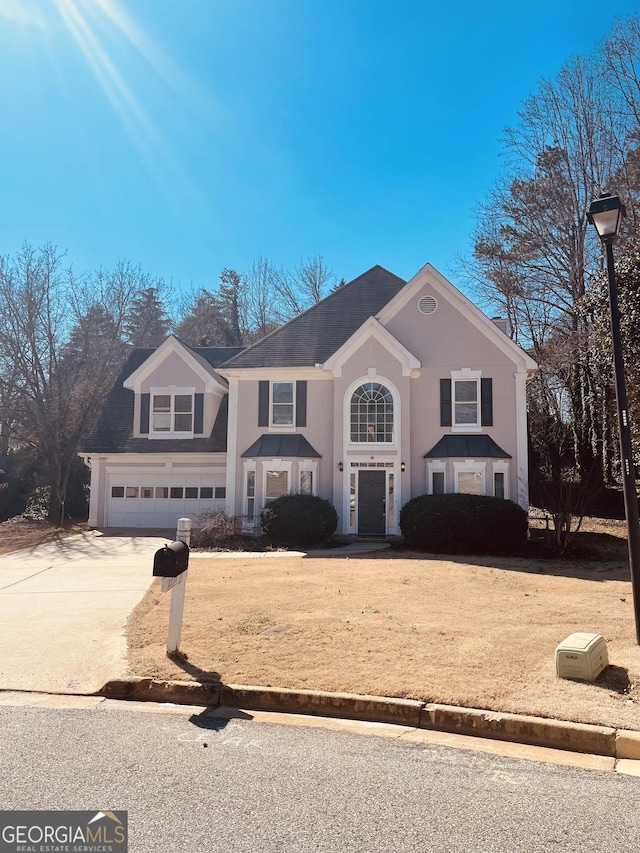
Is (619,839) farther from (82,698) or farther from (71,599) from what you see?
(71,599)

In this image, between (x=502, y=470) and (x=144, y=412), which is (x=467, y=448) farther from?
Result: (x=144, y=412)

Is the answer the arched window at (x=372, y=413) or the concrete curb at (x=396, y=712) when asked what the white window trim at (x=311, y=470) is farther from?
the concrete curb at (x=396, y=712)

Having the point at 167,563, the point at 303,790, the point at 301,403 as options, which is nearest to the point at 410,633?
the point at 167,563

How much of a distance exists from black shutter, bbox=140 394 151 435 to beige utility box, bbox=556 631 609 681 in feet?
66.4

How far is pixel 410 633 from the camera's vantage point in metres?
7.64

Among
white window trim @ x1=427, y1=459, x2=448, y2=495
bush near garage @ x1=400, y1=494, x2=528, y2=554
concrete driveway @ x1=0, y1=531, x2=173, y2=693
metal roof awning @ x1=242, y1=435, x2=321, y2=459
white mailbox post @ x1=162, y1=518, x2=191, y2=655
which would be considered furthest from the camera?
metal roof awning @ x1=242, y1=435, x2=321, y2=459

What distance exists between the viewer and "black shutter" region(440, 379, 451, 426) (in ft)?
68.5

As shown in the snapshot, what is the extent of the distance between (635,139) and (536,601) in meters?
24.5

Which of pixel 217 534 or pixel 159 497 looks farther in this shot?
pixel 159 497

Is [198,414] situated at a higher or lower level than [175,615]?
higher

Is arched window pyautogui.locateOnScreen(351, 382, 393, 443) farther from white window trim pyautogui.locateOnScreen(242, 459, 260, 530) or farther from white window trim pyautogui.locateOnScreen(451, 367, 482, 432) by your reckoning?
white window trim pyautogui.locateOnScreen(242, 459, 260, 530)

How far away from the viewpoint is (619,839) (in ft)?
11.3

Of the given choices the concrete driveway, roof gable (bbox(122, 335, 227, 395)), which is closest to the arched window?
roof gable (bbox(122, 335, 227, 395))

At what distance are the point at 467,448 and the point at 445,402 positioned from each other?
178 cm
